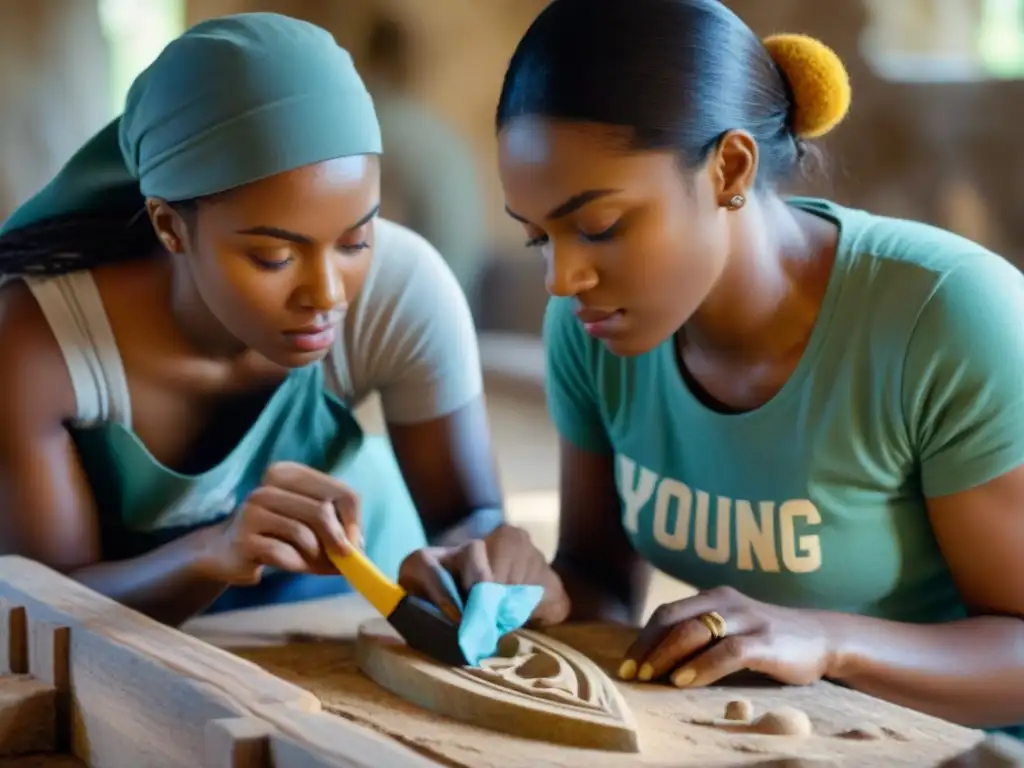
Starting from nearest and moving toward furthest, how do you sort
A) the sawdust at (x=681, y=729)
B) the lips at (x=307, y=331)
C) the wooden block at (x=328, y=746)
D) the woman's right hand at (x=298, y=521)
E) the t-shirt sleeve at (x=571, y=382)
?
the wooden block at (x=328, y=746) → the sawdust at (x=681, y=729) → the woman's right hand at (x=298, y=521) → the lips at (x=307, y=331) → the t-shirt sleeve at (x=571, y=382)

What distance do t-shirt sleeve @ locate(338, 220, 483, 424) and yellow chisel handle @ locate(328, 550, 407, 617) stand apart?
0.34 metres

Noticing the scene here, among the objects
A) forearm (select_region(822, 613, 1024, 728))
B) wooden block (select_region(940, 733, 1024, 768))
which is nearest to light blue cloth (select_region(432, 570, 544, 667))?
forearm (select_region(822, 613, 1024, 728))

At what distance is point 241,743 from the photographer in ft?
2.75

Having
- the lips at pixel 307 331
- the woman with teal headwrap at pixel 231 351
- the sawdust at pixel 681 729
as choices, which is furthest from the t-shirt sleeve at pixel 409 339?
the sawdust at pixel 681 729

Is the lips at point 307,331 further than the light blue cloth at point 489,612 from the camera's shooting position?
Yes

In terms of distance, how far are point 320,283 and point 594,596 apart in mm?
421

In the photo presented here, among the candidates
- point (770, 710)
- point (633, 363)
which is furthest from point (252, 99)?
point (770, 710)

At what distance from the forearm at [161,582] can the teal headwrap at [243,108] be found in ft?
1.10

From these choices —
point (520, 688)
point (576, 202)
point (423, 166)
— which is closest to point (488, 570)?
point (520, 688)

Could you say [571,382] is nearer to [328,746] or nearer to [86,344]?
[86,344]

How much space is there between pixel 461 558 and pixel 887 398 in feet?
1.29

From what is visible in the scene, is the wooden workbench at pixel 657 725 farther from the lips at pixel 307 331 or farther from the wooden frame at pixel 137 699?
the lips at pixel 307 331

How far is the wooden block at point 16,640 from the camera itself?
3.72 ft

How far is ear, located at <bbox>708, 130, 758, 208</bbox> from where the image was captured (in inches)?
46.8
